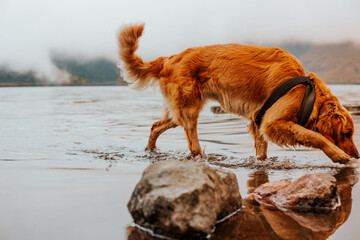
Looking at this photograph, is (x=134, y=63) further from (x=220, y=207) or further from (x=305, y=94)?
(x=220, y=207)

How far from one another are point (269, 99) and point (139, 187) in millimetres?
2962

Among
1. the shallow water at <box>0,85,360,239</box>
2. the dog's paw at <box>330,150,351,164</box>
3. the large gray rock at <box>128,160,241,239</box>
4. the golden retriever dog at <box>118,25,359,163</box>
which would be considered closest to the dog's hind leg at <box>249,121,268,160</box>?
the golden retriever dog at <box>118,25,359,163</box>

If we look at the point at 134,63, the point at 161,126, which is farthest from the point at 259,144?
the point at 134,63

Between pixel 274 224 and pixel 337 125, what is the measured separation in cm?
256

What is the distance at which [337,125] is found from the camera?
16.2ft

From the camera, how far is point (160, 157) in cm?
632

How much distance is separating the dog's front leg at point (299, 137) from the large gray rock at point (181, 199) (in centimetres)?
213

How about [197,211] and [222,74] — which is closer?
[197,211]

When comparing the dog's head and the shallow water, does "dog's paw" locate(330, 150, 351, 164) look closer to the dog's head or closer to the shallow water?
the shallow water

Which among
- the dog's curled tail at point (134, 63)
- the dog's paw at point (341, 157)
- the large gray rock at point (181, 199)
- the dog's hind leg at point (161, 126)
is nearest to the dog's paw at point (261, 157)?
the dog's paw at point (341, 157)

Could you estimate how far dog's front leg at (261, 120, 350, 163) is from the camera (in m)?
4.79

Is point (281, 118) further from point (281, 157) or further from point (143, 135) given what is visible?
point (143, 135)

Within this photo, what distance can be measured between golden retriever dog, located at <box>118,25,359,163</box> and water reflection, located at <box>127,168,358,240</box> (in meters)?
1.66

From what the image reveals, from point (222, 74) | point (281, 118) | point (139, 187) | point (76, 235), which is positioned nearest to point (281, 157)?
point (281, 118)
